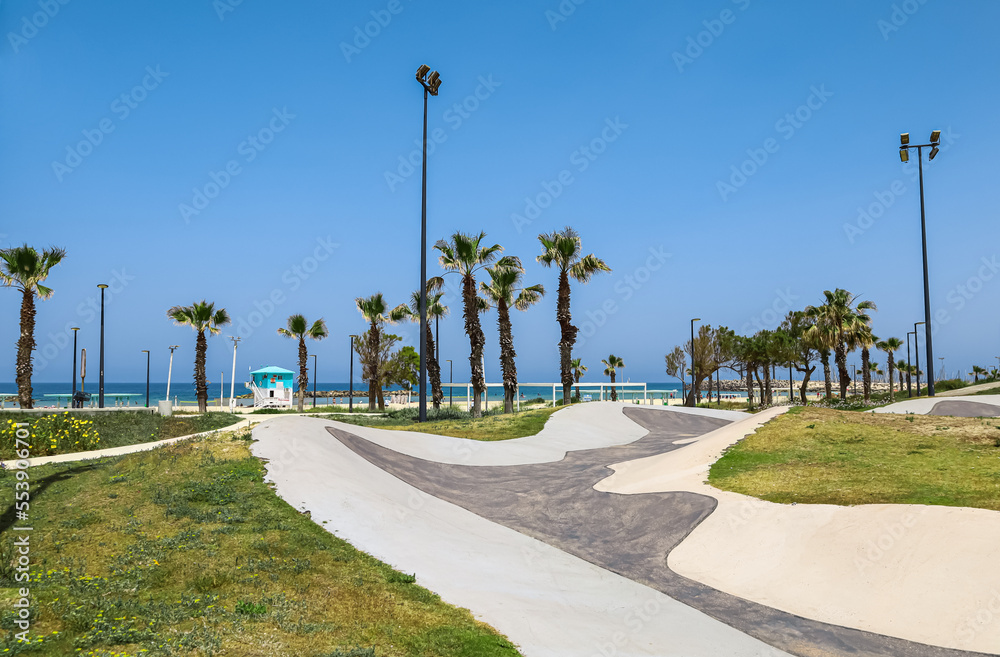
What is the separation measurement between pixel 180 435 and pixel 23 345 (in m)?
14.3

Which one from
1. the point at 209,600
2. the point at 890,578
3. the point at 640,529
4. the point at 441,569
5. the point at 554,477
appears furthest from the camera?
the point at 554,477

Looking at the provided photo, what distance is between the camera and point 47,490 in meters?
10.7

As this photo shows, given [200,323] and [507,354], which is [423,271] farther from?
[200,323]

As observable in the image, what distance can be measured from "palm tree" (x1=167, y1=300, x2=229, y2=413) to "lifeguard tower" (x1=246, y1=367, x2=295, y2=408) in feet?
42.1

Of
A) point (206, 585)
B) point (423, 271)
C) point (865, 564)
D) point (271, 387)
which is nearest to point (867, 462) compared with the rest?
point (865, 564)

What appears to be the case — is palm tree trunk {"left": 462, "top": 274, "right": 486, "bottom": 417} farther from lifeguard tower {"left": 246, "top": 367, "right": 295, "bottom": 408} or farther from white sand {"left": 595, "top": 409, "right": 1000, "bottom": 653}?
lifeguard tower {"left": 246, "top": 367, "right": 295, "bottom": 408}

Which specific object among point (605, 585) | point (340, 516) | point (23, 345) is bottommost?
point (605, 585)

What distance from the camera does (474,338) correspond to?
31.9m

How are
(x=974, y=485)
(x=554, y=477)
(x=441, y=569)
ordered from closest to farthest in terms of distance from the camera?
(x=441, y=569) < (x=974, y=485) < (x=554, y=477)

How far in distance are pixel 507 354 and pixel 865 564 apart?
2450 centimetres

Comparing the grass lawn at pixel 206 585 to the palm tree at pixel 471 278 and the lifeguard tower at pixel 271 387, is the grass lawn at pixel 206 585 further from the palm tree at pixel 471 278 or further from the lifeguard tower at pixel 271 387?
the lifeguard tower at pixel 271 387

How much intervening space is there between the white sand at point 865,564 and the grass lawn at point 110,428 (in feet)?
60.1

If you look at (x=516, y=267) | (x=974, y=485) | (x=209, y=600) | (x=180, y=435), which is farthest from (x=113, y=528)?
(x=516, y=267)

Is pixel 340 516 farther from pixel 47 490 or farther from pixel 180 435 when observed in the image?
pixel 180 435
